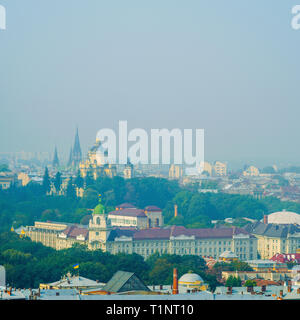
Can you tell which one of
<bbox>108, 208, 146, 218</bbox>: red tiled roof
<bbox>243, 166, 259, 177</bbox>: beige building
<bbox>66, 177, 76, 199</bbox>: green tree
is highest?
<bbox>243, 166, 259, 177</bbox>: beige building

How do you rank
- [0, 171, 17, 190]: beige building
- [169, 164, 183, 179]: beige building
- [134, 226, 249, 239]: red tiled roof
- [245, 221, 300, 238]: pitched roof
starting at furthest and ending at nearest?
[169, 164, 183, 179]: beige building, [0, 171, 17, 190]: beige building, [245, 221, 300, 238]: pitched roof, [134, 226, 249, 239]: red tiled roof

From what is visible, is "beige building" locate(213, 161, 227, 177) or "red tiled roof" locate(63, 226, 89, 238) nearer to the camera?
"red tiled roof" locate(63, 226, 89, 238)

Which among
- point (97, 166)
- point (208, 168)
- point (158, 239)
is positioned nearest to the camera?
point (158, 239)

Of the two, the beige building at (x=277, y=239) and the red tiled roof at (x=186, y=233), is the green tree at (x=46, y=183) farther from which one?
the beige building at (x=277, y=239)

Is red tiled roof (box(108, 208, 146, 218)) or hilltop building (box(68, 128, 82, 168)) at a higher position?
hilltop building (box(68, 128, 82, 168))

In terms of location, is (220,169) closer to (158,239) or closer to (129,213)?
(129,213)

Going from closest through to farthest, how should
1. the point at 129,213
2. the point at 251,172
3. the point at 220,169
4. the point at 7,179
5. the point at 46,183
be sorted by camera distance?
the point at 129,213, the point at 46,183, the point at 7,179, the point at 220,169, the point at 251,172

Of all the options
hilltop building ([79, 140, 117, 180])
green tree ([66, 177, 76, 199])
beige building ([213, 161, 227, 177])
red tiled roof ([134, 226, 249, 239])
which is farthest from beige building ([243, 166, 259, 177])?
red tiled roof ([134, 226, 249, 239])

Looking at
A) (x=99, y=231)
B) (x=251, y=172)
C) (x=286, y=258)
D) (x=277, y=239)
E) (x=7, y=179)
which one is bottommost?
(x=286, y=258)

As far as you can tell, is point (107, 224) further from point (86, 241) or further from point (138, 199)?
point (138, 199)

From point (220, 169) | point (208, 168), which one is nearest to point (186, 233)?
point (208, 168)

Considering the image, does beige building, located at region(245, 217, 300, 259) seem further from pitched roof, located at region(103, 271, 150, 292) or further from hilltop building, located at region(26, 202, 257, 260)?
pitched roof, located at region(103, 271, 150, 292)
